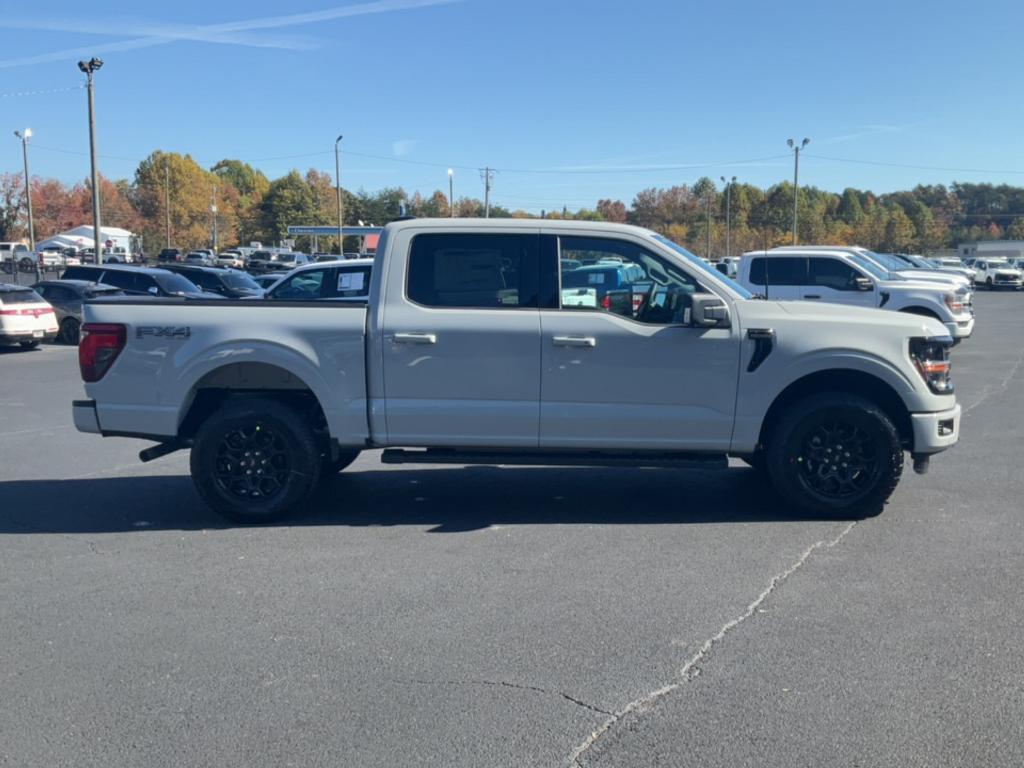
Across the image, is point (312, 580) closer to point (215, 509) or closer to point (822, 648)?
point (215, 509)

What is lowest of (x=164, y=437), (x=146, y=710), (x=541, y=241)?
(x=146, y=710)

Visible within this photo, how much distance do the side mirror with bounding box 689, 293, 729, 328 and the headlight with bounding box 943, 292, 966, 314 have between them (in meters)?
13.4

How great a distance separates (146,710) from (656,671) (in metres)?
2.19

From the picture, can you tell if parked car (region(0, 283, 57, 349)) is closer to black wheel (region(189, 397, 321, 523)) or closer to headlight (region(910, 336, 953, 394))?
black wheel (region(189, 397, 321, 523))

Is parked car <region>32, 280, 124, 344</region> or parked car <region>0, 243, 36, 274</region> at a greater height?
parked car <region>0, 243, 36, 274</region>

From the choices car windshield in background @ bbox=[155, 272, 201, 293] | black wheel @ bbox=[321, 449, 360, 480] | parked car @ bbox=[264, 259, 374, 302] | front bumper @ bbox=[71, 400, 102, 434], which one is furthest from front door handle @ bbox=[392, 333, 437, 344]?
car windshield in background @ bbox=[155, 272, 201, 293]

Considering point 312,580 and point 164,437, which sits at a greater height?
point 164,437

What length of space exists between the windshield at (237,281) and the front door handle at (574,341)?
1929 cm

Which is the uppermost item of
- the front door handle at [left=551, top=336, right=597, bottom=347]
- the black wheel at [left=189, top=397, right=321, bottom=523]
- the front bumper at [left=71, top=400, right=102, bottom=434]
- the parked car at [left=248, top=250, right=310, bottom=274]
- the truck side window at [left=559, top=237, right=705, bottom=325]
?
the parked car at [left=248, top=250, right=310, bottom=274]

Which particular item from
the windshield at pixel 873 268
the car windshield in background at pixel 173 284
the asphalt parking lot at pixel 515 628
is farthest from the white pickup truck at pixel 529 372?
the car windshield in background at pixel 173 284

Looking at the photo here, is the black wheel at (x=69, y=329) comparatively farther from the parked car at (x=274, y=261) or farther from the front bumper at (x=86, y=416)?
the parked car at (x=274, y=261)

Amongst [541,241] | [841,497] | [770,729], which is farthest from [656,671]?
[541,241]

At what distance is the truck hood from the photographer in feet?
21.8

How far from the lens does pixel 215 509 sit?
691 cm
